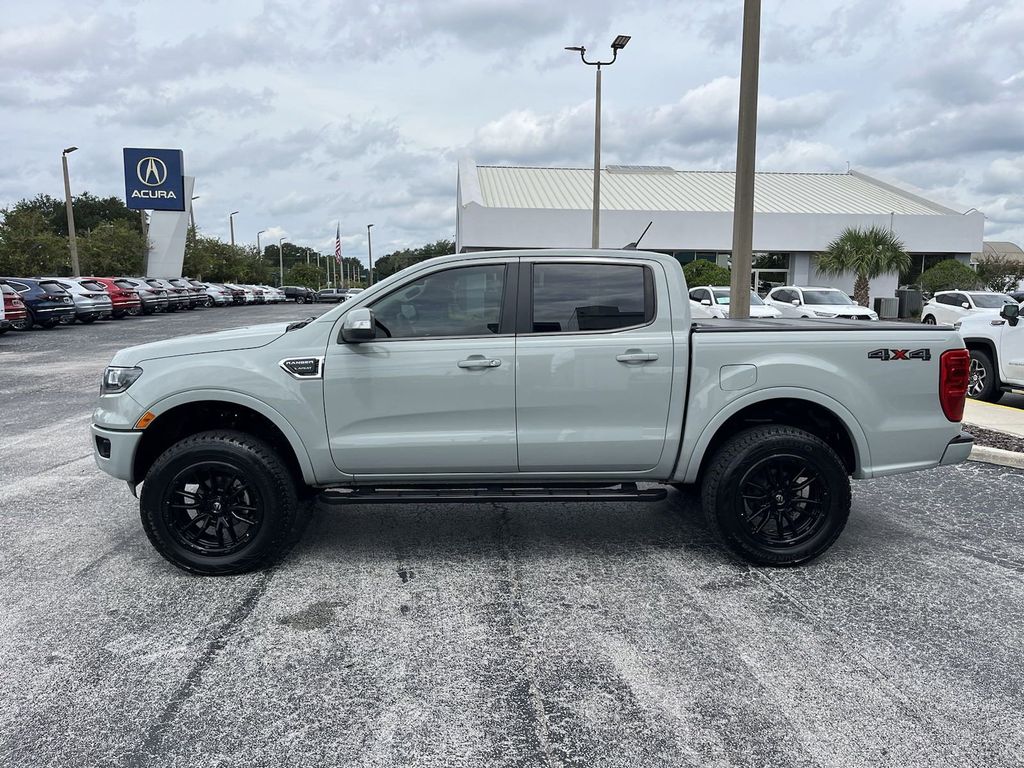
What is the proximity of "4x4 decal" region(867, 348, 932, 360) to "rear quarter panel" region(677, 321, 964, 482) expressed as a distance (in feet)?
0.06

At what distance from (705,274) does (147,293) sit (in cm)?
2606

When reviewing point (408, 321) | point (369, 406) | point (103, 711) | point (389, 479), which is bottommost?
point (103, 711)

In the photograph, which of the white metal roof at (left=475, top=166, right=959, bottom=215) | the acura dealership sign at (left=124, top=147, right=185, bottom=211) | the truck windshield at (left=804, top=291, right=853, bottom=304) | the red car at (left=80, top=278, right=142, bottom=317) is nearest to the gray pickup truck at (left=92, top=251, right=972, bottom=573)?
the truck windshield at (left=804, top=291, right=853, bottom=304)

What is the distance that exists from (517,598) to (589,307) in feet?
5.63

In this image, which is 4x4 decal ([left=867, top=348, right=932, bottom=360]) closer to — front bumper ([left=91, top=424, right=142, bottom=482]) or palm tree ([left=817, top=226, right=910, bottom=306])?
front bumper ([left=91, top=424, right=142, bottom=482])

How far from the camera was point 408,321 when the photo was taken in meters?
4.71

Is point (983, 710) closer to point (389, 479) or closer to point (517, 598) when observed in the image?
point (517, 598)

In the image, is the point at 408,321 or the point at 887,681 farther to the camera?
the point at 408,321

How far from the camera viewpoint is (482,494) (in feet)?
15.3

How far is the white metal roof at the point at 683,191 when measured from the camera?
4825cm

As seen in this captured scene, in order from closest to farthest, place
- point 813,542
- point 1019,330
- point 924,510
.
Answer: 1. point 813,542
2. point 924,510
3. point 1019,330

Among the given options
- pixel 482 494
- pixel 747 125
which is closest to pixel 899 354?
pixel 482 494

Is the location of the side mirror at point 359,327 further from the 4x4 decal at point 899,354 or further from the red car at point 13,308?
the red car at point 13,308

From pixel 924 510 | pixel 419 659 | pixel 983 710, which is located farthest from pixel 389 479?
pixel 924 510
